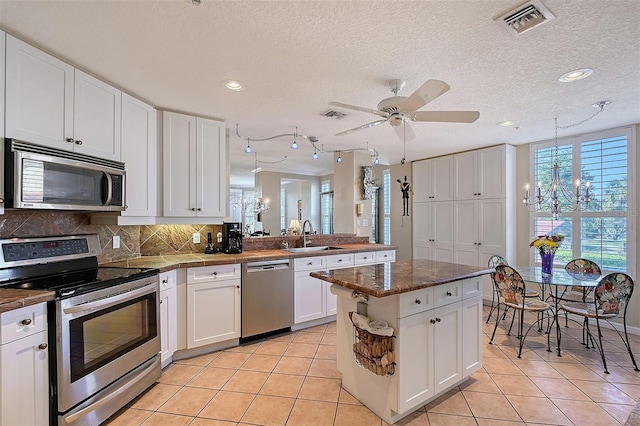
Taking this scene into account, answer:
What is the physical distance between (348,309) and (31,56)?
2.66 m

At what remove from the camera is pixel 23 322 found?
154cm

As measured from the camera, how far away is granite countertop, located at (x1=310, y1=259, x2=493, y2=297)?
5.93 ft

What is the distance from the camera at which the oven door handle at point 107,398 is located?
1.74 meters

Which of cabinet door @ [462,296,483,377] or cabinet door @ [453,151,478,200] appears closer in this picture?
cabinet door @ [462,296,483,377]

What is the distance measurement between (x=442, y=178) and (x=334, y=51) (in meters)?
3.83

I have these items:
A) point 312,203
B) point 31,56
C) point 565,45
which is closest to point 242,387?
point 31,56

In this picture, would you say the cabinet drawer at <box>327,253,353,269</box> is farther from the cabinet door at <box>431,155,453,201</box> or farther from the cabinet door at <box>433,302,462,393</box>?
the cabinet door at <box>431,155,453,201</box>

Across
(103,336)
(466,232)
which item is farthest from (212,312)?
(466,232)

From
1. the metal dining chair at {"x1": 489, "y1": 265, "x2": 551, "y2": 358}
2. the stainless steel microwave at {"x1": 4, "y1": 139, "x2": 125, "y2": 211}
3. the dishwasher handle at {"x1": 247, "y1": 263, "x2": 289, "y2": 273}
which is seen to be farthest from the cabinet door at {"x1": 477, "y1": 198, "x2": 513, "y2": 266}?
the stainless steel microwave at {"x1": 4, "y1": 139, "x2": 125, "y2": 211}

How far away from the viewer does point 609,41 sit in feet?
5.96

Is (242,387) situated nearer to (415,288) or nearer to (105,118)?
(415,288)

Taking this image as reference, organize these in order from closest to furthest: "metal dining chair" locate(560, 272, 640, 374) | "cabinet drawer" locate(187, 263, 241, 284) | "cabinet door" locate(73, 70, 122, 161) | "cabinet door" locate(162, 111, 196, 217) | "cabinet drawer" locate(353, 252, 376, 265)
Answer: "cabinet door" locate(73, 70, 122, 161) → "metal dining chair" locate(560, 272, 640, 374) → "cabinet drawer" locate(187, 263, 241, 284) → "cabinet door" locate(162, 111, 196, 217) → "cabinet drawer" locate(353, 252, 376, 265)

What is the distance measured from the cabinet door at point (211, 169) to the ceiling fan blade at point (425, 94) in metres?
2.04

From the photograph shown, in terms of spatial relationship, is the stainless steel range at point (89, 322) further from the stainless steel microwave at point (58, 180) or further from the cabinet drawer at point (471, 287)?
the cabinet drawer at point (471, 287)
